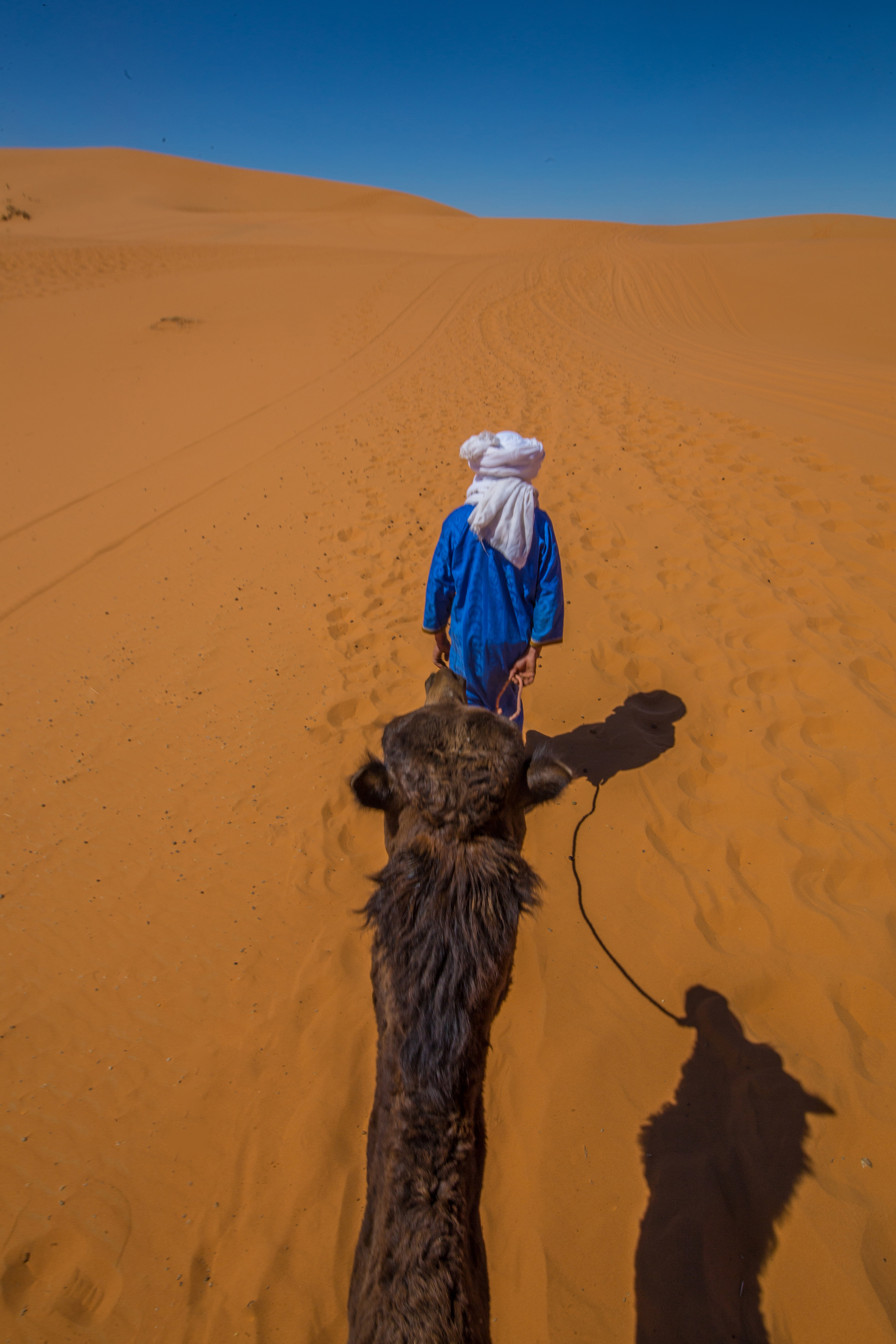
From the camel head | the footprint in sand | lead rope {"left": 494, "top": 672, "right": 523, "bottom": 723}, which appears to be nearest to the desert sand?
the footprint in sand

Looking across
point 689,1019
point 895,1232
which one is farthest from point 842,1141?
point 689,1019

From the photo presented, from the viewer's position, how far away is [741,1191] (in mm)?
2240

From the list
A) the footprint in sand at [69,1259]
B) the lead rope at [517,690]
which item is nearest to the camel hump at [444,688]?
the lead rope at [517,690]

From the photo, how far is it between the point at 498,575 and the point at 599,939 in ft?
6.04

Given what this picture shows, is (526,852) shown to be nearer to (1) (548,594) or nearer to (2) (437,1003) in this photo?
(1) (548,594)

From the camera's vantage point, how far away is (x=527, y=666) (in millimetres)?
3018

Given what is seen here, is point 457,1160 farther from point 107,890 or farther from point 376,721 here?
point 376,721

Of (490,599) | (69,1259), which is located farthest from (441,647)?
(69,1259)

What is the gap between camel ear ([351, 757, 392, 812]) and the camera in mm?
1682

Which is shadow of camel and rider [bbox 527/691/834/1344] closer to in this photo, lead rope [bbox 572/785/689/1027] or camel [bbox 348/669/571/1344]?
lead rope [bbox 572/785/689/1027]

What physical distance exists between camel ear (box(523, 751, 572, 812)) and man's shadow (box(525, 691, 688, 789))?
2131mm

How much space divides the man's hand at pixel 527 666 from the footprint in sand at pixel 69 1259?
8.58ft

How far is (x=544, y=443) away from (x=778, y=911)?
286 inches

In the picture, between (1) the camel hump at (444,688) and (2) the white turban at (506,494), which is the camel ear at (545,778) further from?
(2) the white turban at (506,494)
